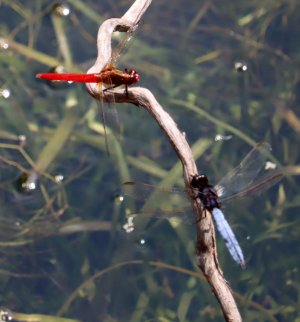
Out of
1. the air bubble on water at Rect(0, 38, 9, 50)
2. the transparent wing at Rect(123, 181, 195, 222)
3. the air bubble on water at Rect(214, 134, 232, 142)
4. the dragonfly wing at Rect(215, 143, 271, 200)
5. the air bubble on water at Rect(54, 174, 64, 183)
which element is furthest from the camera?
the air bubble on water at Rect(0, 38, 9, 50)

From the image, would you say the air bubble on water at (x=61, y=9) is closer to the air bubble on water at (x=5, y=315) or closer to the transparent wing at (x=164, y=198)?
the transparent wing at (x=164, y=198)

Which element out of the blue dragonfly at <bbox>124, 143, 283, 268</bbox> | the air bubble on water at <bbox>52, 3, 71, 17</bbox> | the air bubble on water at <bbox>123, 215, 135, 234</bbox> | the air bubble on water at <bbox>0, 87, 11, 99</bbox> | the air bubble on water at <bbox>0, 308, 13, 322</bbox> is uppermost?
the air bubble on water at <bbox>52, 3, 71, 17</bbox>

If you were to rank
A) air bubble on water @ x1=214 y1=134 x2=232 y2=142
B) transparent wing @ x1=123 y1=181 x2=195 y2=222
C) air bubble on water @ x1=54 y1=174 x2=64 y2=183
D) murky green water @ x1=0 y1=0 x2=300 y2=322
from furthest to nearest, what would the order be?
air bubble on water @ x1=214 y1=134 x2=232 y2=142 < air bubble on water @ x1=54 y1=174 x2=64 y2=183 < murky green water @ x1=0 y1=0 x2=300 y2=322 < transparent wing @ x1=123 y1=181 x2=195 y2=222

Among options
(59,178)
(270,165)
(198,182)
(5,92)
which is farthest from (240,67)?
(198,182)

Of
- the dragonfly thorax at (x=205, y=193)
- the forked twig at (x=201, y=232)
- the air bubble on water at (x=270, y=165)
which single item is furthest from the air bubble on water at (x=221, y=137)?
the forked twig at (x=201, y=232)

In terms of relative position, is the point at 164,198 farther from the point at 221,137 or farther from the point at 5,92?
the point at 5,92

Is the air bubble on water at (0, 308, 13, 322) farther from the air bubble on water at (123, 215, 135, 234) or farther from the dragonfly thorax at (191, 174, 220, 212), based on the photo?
the dragonfly thorax at (191, 174, 220, 212)

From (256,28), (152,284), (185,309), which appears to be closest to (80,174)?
(152,284)

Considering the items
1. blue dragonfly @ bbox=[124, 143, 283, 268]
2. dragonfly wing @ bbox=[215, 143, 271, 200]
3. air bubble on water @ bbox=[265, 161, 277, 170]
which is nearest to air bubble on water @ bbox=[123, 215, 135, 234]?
blue dragonfly @ bbox=[124, 143, 283, 268]
